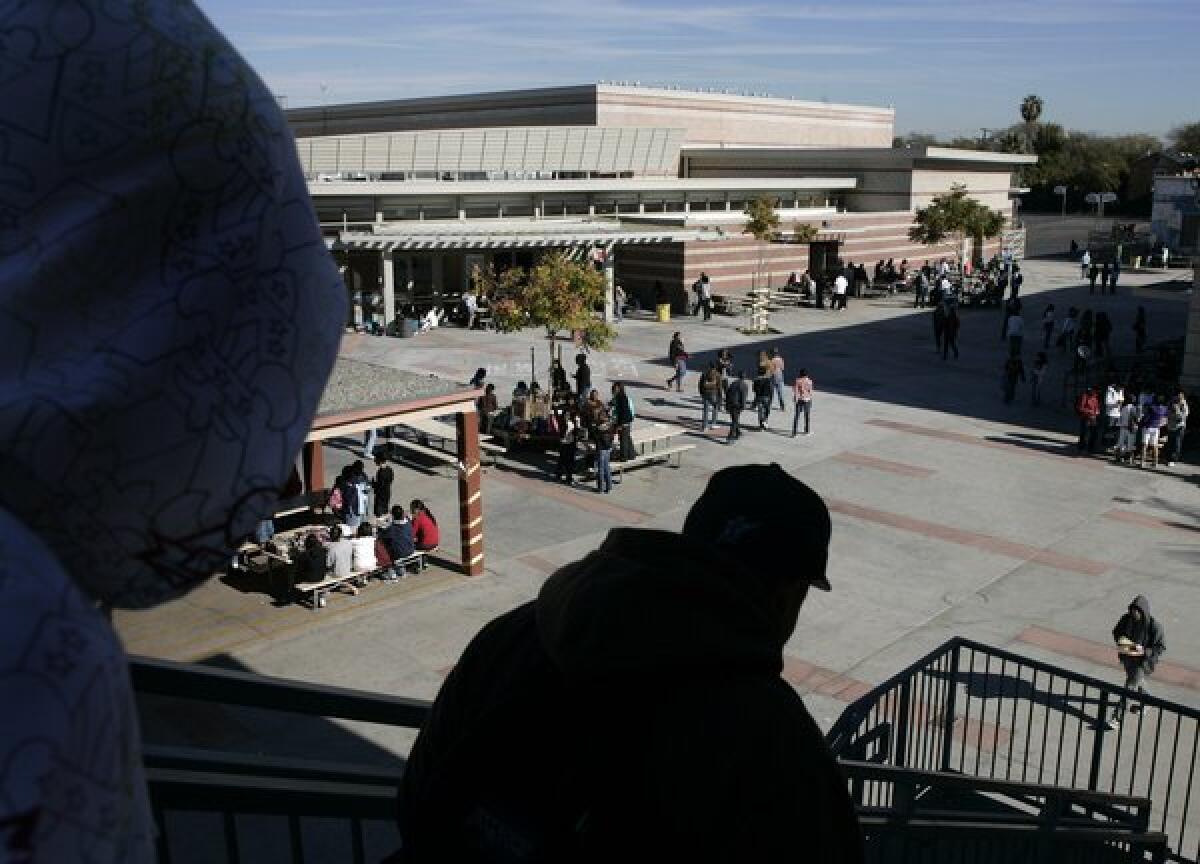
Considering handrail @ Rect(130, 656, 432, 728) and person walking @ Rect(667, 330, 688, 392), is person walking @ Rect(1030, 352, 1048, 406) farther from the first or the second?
handrail @ Rect(130, 656, 432, 728)

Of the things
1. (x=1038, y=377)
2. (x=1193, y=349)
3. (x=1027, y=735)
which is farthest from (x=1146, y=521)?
(x=1027, y=735)

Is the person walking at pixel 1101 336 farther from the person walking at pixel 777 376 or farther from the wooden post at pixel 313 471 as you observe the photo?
the wooden post at pixel 313 471

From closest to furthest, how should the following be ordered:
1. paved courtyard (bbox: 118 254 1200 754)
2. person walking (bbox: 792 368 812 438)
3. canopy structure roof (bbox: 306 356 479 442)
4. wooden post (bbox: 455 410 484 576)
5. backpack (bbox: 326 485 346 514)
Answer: paved courtyard (bbox: 118 254 1200 754)
canopy structure roof (bbox: 306 356 479 442)
wooden post (bbox: 455 410 484 576)
backpack (bbox: 326 485 346 514)
person walking (bbox: 792 368 812 438)

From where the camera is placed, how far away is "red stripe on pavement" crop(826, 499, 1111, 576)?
1513 cm

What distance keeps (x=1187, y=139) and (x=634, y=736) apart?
10648 cm

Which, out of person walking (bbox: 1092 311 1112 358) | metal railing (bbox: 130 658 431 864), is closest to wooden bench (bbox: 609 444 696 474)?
person walking (bbox: 1092 311 1112 358)

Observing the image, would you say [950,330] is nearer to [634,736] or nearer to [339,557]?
[339,557]

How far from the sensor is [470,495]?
14.0m

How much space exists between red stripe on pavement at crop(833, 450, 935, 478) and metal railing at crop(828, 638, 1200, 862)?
7313mm

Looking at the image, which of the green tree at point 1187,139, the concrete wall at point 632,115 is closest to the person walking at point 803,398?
the concrete wall at point 632,115

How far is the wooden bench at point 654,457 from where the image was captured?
61.3 ft

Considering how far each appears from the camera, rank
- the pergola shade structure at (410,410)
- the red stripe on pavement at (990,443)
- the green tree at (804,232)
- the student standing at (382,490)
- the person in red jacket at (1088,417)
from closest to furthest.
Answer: the pergola shade structure at (410,410) < the student standing at (382,490) < the person in red jacket at (1088,417) < the red stripe on pavement at (990,443) < the green tree at (804,232)

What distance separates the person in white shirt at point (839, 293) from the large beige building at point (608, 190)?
2.88 meters

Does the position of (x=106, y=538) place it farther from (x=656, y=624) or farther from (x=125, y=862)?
(x=656, y=624)
